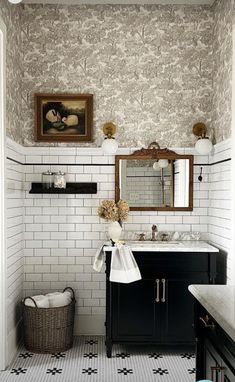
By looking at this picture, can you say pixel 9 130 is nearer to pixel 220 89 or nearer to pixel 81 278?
pixel 81 278

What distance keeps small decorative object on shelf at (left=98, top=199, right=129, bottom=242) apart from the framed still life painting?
30.2 inches

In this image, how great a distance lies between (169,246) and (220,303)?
2186 mm

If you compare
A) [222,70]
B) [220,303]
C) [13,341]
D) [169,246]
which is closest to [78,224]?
[169,246]

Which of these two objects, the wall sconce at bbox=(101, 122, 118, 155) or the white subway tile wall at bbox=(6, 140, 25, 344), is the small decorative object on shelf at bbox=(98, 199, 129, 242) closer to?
the wall sconce at bbox=(101, 122, 118, 155)

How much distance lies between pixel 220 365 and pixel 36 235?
3.04 m

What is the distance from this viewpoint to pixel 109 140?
469 cm

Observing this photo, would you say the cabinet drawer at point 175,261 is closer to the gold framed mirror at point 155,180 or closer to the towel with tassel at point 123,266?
the towel with tassel at point 123,266

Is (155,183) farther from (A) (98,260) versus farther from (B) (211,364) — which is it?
(B) (211,364)

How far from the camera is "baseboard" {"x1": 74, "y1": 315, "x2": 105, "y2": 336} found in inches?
192

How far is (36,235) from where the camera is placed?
4871 millimetres

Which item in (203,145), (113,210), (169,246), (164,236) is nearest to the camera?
(169,246)

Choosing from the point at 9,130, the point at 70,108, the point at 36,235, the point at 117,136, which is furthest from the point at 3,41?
the point at 36,235

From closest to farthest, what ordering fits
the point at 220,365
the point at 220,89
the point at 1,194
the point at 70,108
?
the point at 220,365
the point at 1,194
the point at 220,89
the point at 70,108

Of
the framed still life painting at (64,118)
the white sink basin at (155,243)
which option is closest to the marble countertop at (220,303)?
the white sink basin at (155,243)
